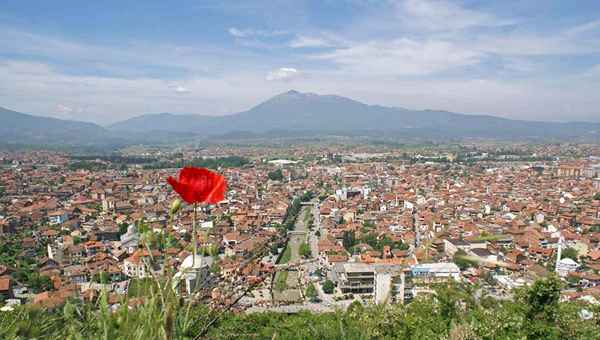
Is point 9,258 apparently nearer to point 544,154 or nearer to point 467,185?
point 467,185

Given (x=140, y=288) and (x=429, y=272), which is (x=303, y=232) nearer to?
(x=429, y=272)

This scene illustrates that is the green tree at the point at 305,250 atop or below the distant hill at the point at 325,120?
below

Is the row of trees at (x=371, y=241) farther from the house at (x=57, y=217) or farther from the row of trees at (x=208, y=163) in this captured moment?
the row of trees at (x=208, y=163)

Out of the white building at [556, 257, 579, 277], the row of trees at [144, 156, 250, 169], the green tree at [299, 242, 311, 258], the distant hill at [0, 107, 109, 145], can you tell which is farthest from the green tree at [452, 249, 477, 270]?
the distant hill at [0, 107, 109, 145]

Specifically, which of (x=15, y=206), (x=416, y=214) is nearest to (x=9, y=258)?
(x=15, y=206)

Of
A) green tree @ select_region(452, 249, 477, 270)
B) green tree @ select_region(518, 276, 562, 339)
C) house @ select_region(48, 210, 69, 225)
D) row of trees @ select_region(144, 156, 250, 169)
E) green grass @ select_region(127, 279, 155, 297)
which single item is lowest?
house @ select_region(48, 210, 69, 225)

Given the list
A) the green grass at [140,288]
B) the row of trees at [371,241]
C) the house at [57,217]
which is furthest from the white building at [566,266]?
the house at [57,217]

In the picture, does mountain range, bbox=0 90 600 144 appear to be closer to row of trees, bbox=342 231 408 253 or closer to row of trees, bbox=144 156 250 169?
row of trees, bbox=144 156 250 169
